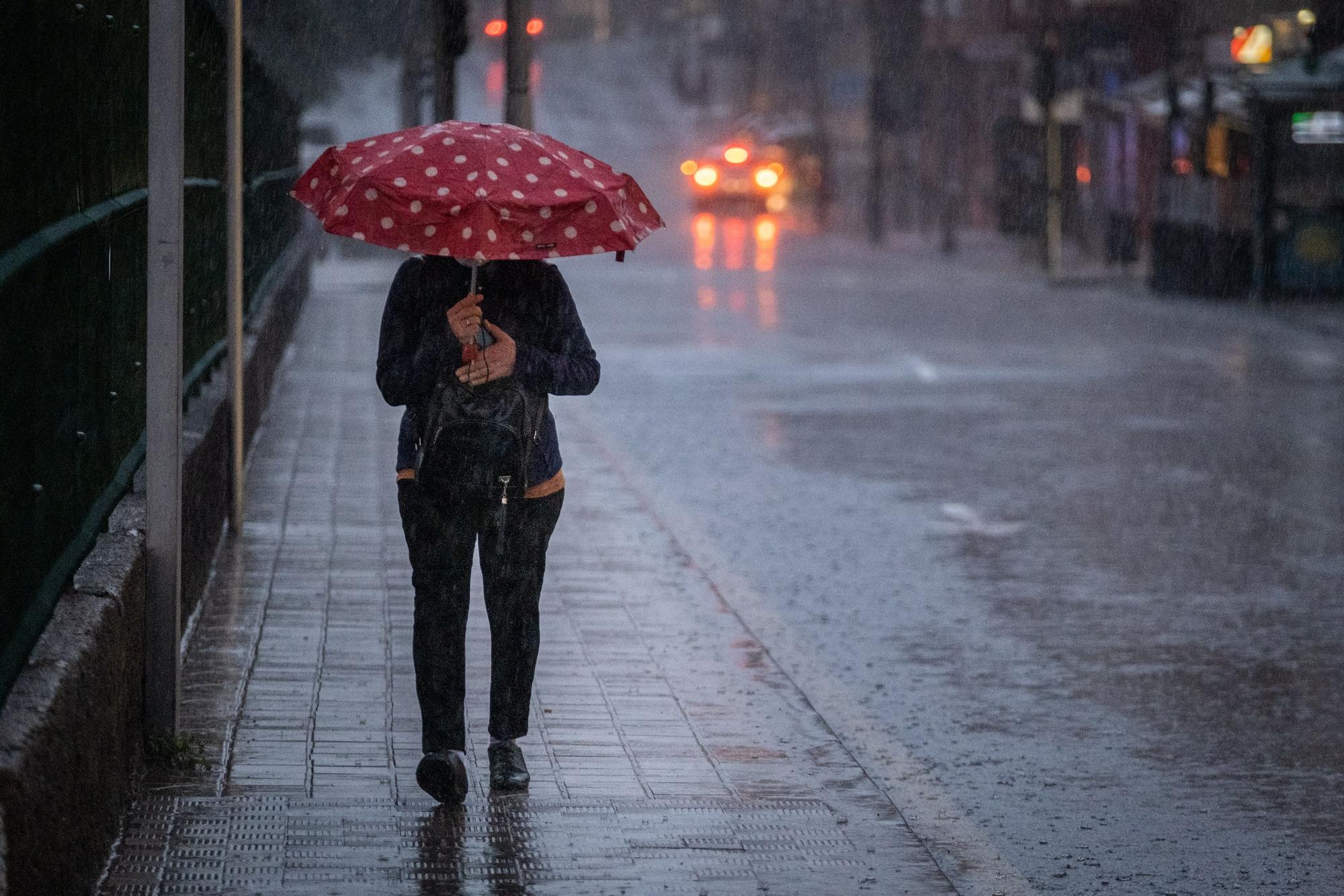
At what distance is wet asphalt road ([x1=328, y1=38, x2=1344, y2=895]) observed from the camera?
632cm

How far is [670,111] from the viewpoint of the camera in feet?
→ 352

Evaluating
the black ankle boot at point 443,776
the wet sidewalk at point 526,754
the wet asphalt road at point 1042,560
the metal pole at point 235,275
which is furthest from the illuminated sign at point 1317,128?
the black ankle boot at point 443,776

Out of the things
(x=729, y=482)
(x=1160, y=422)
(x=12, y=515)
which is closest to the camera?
(x=12, y=515)

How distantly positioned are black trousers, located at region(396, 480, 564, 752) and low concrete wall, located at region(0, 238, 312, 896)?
0.75 metres

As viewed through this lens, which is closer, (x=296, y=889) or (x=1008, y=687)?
(x=296, y=889)

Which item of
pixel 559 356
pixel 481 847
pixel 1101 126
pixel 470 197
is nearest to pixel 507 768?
pixel 481 847

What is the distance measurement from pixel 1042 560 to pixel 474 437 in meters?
5.26

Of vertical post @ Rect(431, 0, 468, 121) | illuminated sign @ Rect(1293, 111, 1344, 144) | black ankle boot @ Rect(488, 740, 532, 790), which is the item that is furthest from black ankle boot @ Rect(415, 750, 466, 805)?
illuminated sign @ Rect(1293, 111, 1344, 144)

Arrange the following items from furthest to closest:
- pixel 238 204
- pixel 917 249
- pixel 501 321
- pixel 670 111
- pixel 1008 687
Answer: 1. pixel 670 111
2. pixel 917 249
3. pixel 238 204
4. pixel 1008 687
5. pixel 501 321

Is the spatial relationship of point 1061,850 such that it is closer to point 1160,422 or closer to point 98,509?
point 98,509

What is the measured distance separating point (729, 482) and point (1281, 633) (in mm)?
4618

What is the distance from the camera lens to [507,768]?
6016 mm

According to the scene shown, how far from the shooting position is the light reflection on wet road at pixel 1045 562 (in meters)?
6.34

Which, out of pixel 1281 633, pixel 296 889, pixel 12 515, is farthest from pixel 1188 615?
pixel 12 515
